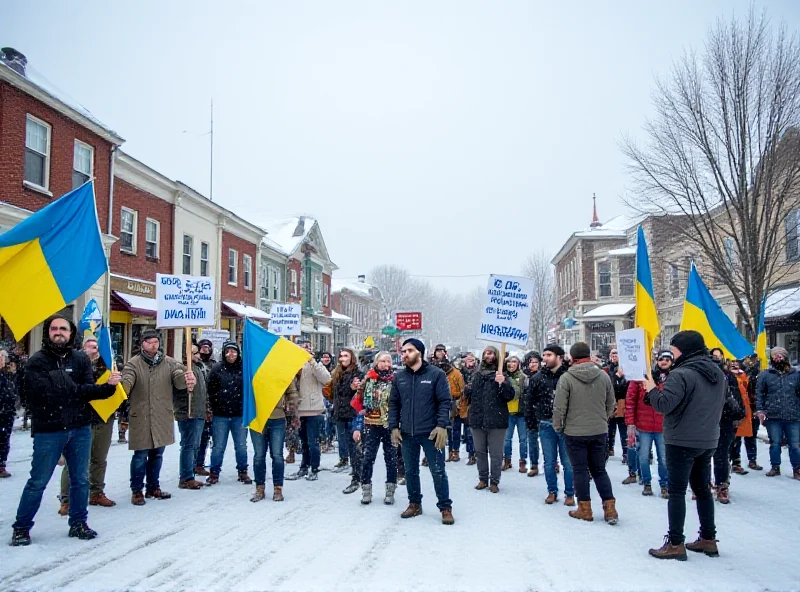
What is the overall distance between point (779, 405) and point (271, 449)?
721cm

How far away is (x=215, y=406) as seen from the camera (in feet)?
26.2

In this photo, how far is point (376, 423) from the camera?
7.16m

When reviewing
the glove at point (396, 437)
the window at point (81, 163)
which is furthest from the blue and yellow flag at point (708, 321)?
the window at point (81, 163)

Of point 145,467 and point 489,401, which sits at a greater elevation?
point 489,401

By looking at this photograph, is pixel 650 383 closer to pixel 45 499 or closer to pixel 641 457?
pixel 641 457

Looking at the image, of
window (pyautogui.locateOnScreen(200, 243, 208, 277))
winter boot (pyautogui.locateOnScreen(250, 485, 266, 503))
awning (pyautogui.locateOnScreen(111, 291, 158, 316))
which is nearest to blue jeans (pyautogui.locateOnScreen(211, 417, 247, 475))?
winter boot (pyautogui.locateOnScreen(250, 485, 266, 503))

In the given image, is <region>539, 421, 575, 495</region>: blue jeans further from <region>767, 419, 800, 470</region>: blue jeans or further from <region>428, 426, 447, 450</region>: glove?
<region>767, 419, 800, 470</region>: blue jeans

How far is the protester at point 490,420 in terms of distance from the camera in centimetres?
781

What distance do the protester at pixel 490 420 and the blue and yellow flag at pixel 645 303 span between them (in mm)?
1945

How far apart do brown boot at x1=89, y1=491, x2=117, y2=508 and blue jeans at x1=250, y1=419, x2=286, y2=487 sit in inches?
64.3

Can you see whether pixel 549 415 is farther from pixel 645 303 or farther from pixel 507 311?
pixel 645 303

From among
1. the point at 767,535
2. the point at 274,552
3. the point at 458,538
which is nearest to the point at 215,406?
the point at 274,552

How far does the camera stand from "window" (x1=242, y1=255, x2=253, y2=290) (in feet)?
→ 99.5

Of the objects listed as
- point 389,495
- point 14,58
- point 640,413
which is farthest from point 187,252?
point 640,413
